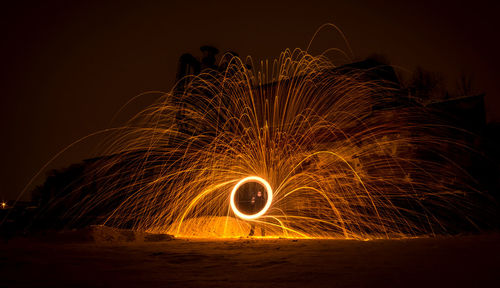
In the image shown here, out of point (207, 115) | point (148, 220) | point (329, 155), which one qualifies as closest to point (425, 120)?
point (329, 155)

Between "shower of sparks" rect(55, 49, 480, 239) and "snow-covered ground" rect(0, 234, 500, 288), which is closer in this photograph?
"snow-covered ground" rect(0, 234, 500, 288)

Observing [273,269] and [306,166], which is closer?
[273,269]

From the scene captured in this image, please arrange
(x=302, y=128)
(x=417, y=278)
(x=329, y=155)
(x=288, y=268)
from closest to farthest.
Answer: (x=417, y=278) < (x=288, y=268) < (x=329, y=155) < (x=302, y=128)

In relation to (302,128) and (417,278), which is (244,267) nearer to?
(417,278)

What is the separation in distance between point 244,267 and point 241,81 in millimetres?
8656

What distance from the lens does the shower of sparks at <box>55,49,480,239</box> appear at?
984 centimetres

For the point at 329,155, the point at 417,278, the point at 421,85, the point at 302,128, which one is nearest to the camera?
the point at 417,278

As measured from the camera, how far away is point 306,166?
13.1 meters

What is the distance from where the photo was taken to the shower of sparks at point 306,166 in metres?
9.84

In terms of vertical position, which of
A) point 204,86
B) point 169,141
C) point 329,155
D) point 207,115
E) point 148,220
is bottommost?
point 148,220

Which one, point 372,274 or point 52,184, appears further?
point 52,184

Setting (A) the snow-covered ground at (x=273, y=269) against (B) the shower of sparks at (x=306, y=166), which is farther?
(B) the shower of sparks at (x=306, y=166)

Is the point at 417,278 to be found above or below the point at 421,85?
below

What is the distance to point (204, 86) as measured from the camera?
13.8 meters
